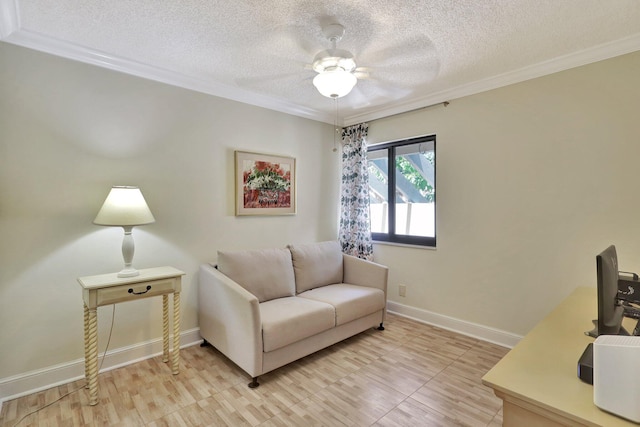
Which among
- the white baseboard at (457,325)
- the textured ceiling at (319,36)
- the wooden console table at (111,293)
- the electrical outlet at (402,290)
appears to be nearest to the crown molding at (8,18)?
the textured ceiling at (319,36)

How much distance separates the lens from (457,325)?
3.11 metres

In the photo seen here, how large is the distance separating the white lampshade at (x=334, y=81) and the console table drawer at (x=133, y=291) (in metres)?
1.80

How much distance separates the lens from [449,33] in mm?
2076

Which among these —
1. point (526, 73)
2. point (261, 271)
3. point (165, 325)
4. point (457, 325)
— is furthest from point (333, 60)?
point (457, 325)

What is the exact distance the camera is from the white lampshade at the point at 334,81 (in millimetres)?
2104

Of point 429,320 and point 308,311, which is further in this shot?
point 429,320

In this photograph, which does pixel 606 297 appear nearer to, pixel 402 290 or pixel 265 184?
pixel 402 290

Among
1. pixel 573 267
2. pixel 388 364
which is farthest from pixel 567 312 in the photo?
pixel 388 364

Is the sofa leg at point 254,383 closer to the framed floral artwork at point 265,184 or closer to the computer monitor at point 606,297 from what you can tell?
the framed floral artwork at point 265,184

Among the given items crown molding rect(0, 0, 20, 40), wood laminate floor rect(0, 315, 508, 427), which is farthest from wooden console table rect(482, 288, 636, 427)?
crown molding rect(0, 0, 20, 40)

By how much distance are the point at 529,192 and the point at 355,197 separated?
182cm

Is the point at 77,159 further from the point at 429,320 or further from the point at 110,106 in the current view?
the point at 429,320

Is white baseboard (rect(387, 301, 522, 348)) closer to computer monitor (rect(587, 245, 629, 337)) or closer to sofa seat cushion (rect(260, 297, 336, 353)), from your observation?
sofa seat cushion (rect(260, 297, 336, 353))

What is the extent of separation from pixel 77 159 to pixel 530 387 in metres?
2.92
